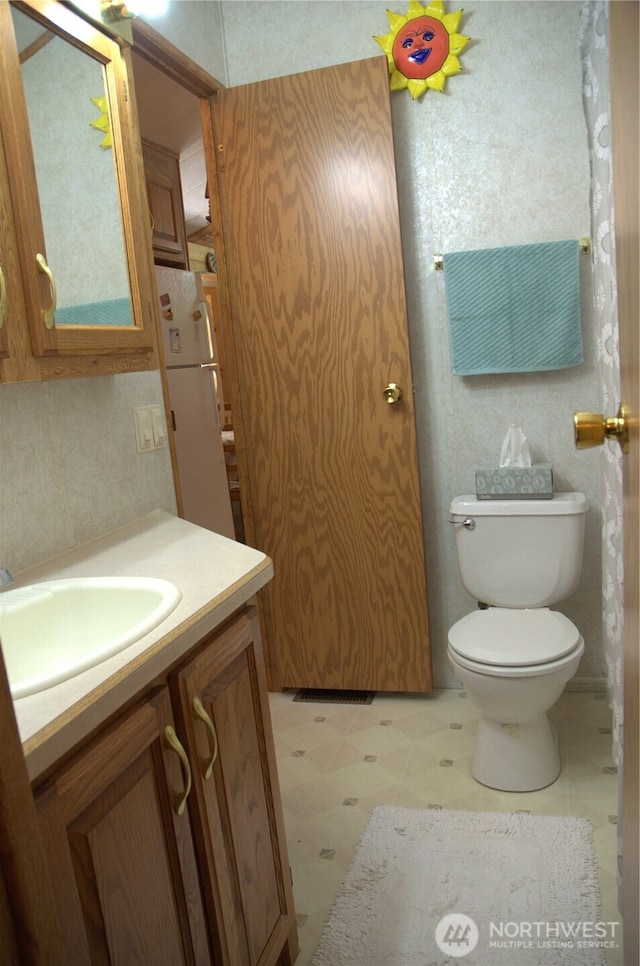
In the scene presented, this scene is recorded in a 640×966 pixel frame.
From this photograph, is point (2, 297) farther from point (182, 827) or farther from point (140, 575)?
point (182, 827)

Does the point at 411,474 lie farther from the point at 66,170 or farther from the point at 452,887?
the point at 66,170

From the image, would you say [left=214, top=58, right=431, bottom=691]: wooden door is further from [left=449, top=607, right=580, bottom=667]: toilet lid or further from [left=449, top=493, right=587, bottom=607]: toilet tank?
[left=449, top=607, right=580, bottom=667]: toilet lid

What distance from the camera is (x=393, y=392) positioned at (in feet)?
8.29

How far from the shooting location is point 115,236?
1.57 m

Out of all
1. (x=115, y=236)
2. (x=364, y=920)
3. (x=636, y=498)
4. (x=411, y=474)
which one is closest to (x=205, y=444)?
(x=411, y=474)

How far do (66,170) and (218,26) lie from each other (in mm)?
1496

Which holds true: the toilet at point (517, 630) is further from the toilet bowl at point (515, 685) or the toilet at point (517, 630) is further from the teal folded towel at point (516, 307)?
the teal folded towel at point (516, 307)

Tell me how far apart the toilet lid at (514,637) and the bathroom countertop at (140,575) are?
2.67 feet

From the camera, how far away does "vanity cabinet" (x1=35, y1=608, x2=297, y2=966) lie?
3.07 ft

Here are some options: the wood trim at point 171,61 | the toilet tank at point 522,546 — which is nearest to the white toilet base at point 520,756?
the toilet tank at point 522,546

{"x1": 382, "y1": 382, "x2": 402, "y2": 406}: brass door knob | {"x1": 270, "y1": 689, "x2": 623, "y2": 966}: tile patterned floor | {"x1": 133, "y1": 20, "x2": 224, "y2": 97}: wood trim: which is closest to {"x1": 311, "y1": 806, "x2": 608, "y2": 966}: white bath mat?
{"x1": 270, "y1": 689, "x2": 623, "y2": 966}: tile patterned floor

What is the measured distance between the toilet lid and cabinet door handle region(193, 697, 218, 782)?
3.19ft

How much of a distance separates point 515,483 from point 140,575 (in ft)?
4.50

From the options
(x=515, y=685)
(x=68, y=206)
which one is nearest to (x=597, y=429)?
(x=68, y=206)
